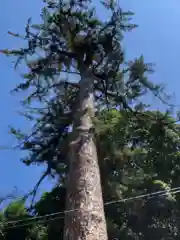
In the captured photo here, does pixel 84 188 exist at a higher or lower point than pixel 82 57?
lower

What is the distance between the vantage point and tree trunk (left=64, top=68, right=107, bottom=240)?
4805 millimetres

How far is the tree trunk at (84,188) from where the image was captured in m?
4.80

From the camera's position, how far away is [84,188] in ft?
17.9

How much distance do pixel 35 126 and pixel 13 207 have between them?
220 centimetres

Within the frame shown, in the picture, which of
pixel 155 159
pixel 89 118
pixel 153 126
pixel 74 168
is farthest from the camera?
pixel 155 159

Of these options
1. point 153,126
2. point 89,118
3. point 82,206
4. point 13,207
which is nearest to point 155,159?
point 153,126

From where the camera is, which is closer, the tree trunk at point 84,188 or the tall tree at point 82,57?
the tree trunk at point 84,188

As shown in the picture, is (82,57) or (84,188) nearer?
(84,188)

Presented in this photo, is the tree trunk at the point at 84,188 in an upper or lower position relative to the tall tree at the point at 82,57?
lower

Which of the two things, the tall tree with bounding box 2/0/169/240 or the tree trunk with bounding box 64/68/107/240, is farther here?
the tall tree with bounding box 2/0/169/240

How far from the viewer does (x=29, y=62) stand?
9836 mm

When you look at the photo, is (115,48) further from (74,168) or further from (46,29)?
(74,168)

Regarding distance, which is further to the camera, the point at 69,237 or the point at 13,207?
the point at 13,207

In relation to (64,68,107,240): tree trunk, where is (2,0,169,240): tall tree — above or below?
above
